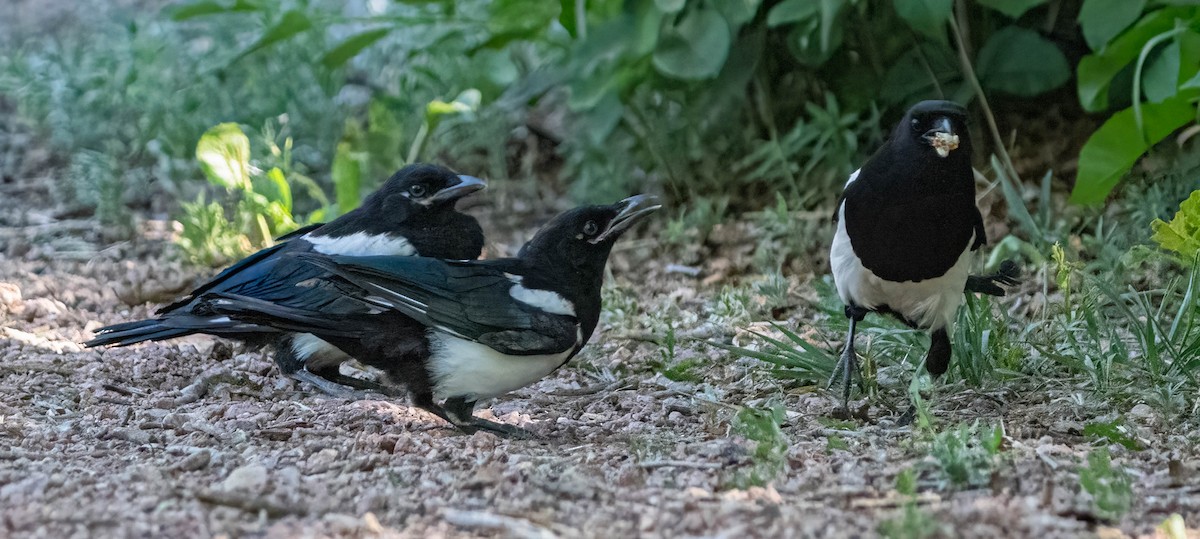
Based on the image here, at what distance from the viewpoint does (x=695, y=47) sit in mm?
5766

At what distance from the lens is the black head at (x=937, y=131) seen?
3.75 metres

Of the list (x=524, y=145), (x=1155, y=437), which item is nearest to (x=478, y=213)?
(x=524, y=145)

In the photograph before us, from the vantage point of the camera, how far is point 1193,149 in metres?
5.55

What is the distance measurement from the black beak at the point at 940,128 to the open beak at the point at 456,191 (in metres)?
1.53

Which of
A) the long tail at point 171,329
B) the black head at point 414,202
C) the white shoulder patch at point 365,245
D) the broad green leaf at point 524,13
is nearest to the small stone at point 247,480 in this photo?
the long tail at point 171,329

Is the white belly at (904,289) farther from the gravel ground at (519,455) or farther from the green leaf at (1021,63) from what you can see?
the green leaf at (1021,63)

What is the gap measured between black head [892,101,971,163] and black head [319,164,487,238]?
1477mm

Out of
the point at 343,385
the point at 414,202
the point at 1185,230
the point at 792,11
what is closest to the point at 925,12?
the point at 792,11

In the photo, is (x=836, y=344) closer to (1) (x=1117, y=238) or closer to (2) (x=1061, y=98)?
(1) (x=1117, y=238)

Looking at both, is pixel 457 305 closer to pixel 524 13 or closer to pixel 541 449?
pixel 541 449

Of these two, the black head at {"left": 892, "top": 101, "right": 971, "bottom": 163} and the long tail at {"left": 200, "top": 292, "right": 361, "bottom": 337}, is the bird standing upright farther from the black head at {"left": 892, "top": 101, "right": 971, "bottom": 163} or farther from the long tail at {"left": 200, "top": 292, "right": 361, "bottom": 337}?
the long tail at {"left": 200, "top": 292, "right": 361, "bottom": 337}

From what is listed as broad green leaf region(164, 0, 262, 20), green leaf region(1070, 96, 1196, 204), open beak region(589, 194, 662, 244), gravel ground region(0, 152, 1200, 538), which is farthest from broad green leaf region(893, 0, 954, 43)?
broad green leaf region(164, 0, 262, 20)

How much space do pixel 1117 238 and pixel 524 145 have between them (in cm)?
343

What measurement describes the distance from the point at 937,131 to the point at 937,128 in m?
0.02
